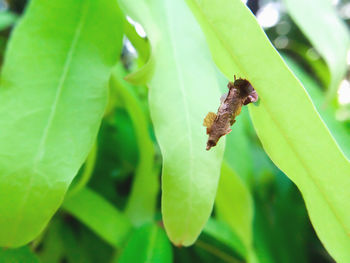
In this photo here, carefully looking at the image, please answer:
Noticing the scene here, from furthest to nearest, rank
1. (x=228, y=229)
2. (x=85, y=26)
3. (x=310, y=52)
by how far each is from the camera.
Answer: (x=310, y=52) < (x=228, y=229) < (x=85, y=26)

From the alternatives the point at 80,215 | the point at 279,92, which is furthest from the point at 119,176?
the point at 279,92

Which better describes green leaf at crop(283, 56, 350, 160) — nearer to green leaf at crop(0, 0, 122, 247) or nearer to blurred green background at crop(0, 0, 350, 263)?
blurred green background at crop(0, 0, 350, 263)

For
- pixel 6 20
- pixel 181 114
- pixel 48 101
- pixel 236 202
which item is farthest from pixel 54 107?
pixel 6 20

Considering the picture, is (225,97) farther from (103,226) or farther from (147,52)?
(103,226)

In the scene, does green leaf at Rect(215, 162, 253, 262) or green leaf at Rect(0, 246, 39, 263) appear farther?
green leaf at Rect(215, 162, 253, 262)

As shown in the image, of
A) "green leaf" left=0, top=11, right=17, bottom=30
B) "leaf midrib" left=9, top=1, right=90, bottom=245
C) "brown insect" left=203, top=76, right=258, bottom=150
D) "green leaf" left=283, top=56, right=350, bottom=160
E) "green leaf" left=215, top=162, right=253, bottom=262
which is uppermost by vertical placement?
"green leaf" left=0, top=11, right=17, bottom=30

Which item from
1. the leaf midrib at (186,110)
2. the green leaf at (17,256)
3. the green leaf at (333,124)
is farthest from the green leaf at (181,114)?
the green leaf at (333,124)

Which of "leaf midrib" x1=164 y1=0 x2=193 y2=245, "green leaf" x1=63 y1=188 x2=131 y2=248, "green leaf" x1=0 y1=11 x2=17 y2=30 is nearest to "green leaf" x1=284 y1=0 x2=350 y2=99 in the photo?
"leaf midrib" x1=164 y1=0 x2=193 y2=245
